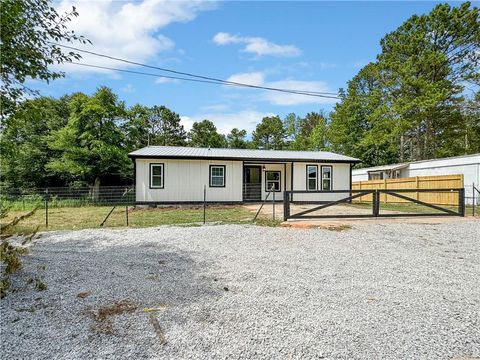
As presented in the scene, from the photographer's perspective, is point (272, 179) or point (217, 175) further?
point (272, 179)

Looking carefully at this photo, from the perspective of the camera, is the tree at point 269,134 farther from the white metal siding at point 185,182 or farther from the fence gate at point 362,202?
the white metal siding at point 185,182

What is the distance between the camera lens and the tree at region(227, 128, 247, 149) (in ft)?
128

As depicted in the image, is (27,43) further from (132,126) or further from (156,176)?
(132,126)

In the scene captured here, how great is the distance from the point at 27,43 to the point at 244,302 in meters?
4.64

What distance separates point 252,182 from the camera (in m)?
18.3

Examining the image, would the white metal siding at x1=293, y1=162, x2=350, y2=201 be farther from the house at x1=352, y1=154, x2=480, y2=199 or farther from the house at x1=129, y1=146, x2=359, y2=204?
the house at x1=352, y1=154, x2=480, y2=199

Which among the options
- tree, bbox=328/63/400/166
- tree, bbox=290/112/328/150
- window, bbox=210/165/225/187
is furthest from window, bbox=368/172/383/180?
window, bbox=210/165/225/187

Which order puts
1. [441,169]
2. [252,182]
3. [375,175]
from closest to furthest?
[252,182]
[441,169]
[375,175]

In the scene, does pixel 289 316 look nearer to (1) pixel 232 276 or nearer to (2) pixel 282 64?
(1) pixel 232 276

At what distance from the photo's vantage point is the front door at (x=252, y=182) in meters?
17.4

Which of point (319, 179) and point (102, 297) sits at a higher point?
point (319, 179)

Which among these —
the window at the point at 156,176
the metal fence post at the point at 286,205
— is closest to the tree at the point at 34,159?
the window at the point at 156,176

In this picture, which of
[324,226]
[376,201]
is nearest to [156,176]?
[324,226]

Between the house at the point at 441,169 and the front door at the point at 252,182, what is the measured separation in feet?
32.3
